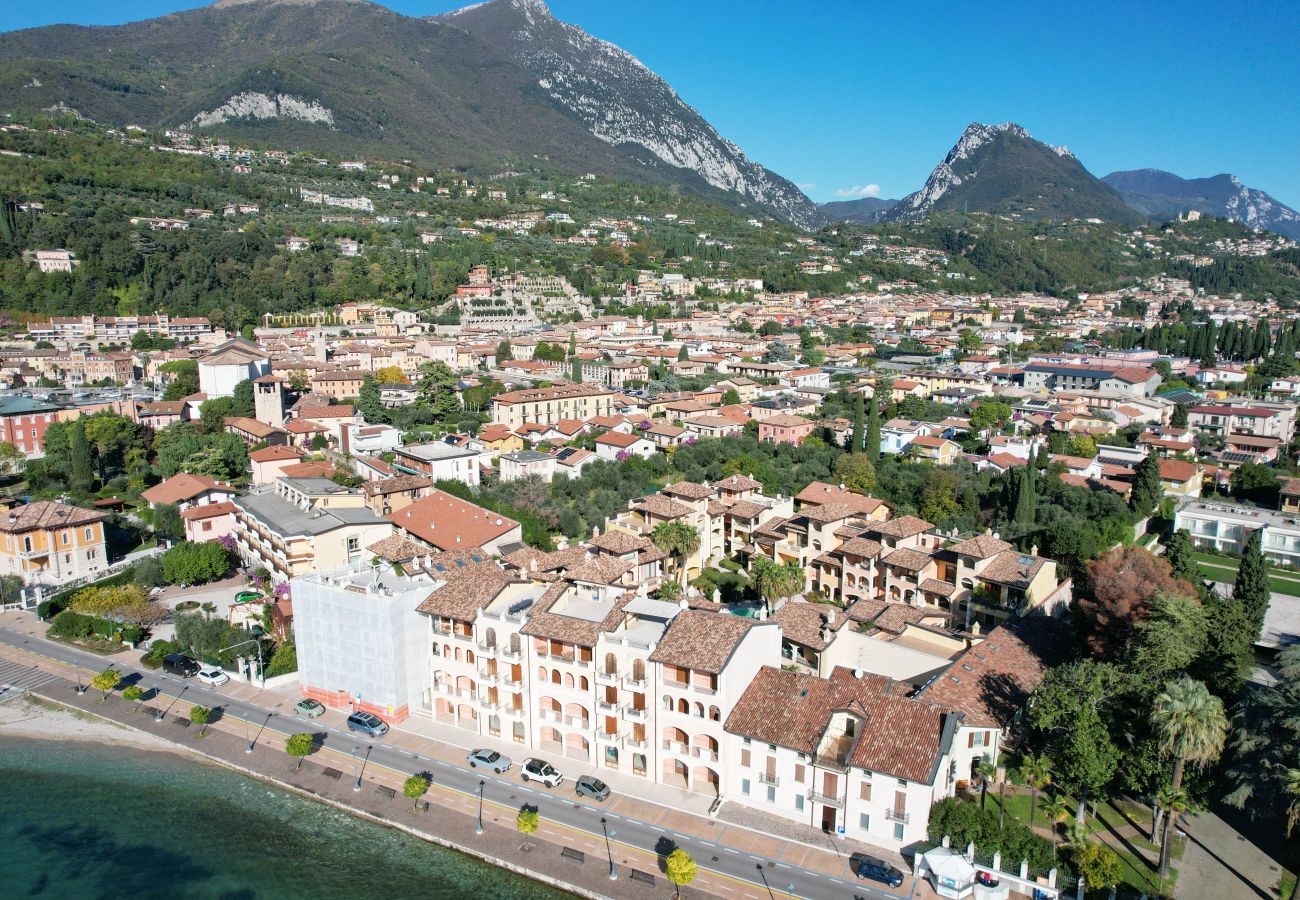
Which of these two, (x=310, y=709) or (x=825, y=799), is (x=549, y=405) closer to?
(x=310, y=709)

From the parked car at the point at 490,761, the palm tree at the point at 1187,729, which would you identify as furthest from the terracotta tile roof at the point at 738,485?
the palm tree at the point at 1187,729

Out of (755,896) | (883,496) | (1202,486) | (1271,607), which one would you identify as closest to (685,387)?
(883,496)

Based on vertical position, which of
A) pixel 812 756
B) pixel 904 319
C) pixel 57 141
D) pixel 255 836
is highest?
pixel 57 141

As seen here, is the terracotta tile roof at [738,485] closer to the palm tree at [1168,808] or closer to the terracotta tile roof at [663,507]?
the terracotta tile roof at [663,507]

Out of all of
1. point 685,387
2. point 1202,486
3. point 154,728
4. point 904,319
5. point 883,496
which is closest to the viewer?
point 154,728

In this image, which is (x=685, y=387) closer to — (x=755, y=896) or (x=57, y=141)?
(x=755, y=896)

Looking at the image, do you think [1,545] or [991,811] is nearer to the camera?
[991,811]

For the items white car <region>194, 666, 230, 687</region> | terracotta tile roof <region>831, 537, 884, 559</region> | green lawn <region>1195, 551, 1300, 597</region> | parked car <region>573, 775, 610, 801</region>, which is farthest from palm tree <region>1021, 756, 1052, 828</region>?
white car <region>194, 666, 230, 687</region>

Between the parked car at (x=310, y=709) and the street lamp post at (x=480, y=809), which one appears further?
the parked car at (x=310, y=709)
